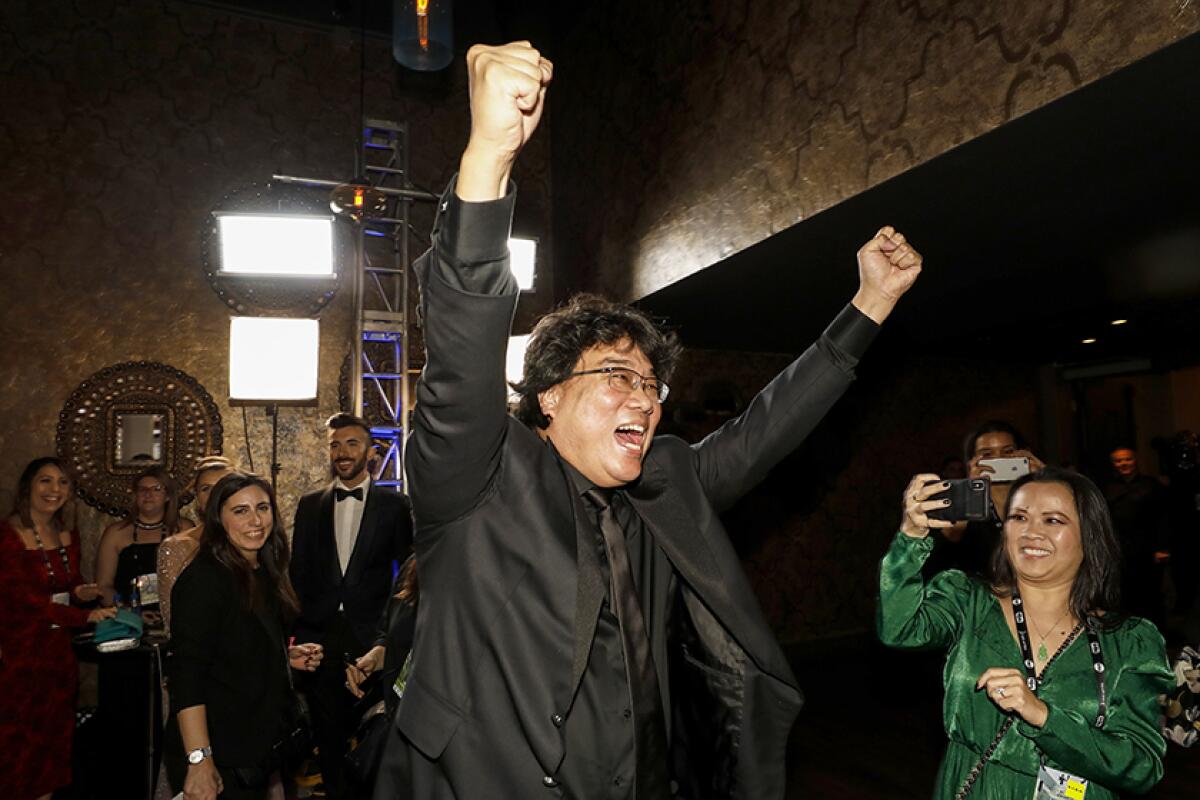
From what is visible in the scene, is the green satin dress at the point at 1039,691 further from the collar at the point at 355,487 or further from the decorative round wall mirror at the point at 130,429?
the decorative round wall mirror at the point at 130,429

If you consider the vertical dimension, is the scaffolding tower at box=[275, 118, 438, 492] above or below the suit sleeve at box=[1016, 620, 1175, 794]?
above

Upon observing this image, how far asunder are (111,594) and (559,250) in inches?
150

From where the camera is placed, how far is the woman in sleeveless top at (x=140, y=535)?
4.15 meters

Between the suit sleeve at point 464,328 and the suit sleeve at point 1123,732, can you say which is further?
the suit sleeve at point 1123,732

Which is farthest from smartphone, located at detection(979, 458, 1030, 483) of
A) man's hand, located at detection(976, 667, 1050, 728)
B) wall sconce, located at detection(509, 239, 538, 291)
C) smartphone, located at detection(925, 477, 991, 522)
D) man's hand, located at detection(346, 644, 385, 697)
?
wall sconce, located at detection(509, 239, 538, 291)

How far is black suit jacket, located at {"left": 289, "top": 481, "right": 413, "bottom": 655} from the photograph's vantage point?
12.3 feet

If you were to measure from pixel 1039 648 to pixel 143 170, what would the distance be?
571 cm

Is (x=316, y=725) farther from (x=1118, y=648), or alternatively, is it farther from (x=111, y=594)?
(x=1118, y=648)

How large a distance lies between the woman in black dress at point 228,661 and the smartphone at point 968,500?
2042mm

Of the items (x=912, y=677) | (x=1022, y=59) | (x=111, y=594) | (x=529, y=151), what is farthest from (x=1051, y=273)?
(x=111, y=594)

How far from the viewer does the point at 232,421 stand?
201 inches

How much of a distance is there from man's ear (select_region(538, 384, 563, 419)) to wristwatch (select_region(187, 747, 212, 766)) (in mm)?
1626

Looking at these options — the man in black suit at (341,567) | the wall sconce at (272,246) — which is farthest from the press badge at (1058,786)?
the wall sconce at (272,246)

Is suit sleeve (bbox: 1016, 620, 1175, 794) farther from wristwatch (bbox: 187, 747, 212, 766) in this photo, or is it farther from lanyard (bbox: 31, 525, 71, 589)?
lanyard (bbox: 31, 525, 71, 589)
